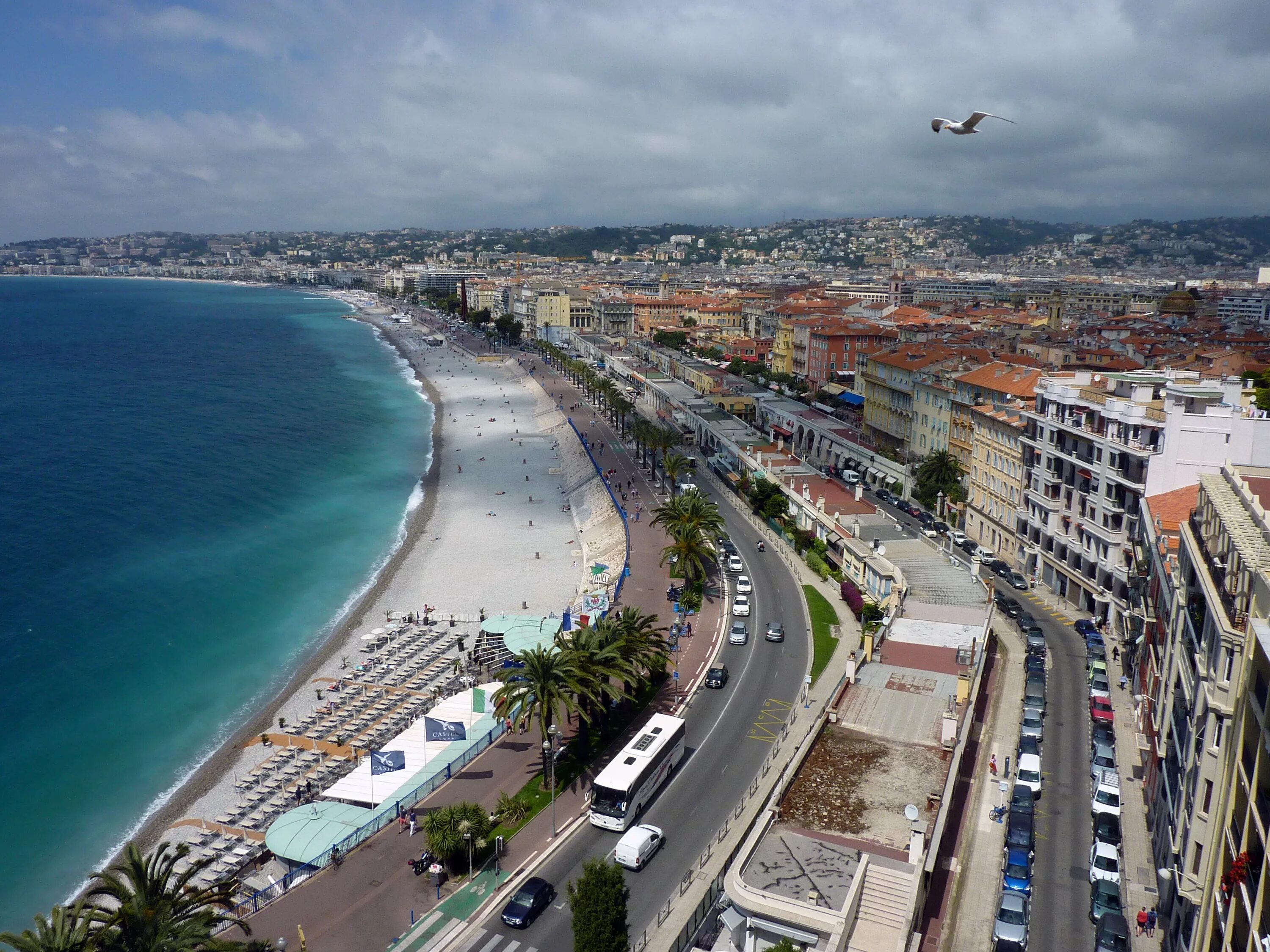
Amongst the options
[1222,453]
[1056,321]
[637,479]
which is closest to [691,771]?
[1222,453]

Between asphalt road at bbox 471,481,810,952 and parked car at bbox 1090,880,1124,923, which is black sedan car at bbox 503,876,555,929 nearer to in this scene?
asphalt road at bbox 471,481,810,952

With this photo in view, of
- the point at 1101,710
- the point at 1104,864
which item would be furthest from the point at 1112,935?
the point at 1101,710

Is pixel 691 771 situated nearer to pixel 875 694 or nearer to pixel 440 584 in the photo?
pixel 875 694

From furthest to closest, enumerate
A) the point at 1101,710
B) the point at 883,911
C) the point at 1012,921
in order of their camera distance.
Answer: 1. the point at 1101,710
2. the point at 1012,921
3. the point at 883,911

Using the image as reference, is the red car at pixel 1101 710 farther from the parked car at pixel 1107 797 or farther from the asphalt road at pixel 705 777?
the asphalt road at pixel 705 777

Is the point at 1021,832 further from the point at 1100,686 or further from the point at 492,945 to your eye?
the point at 492,945
